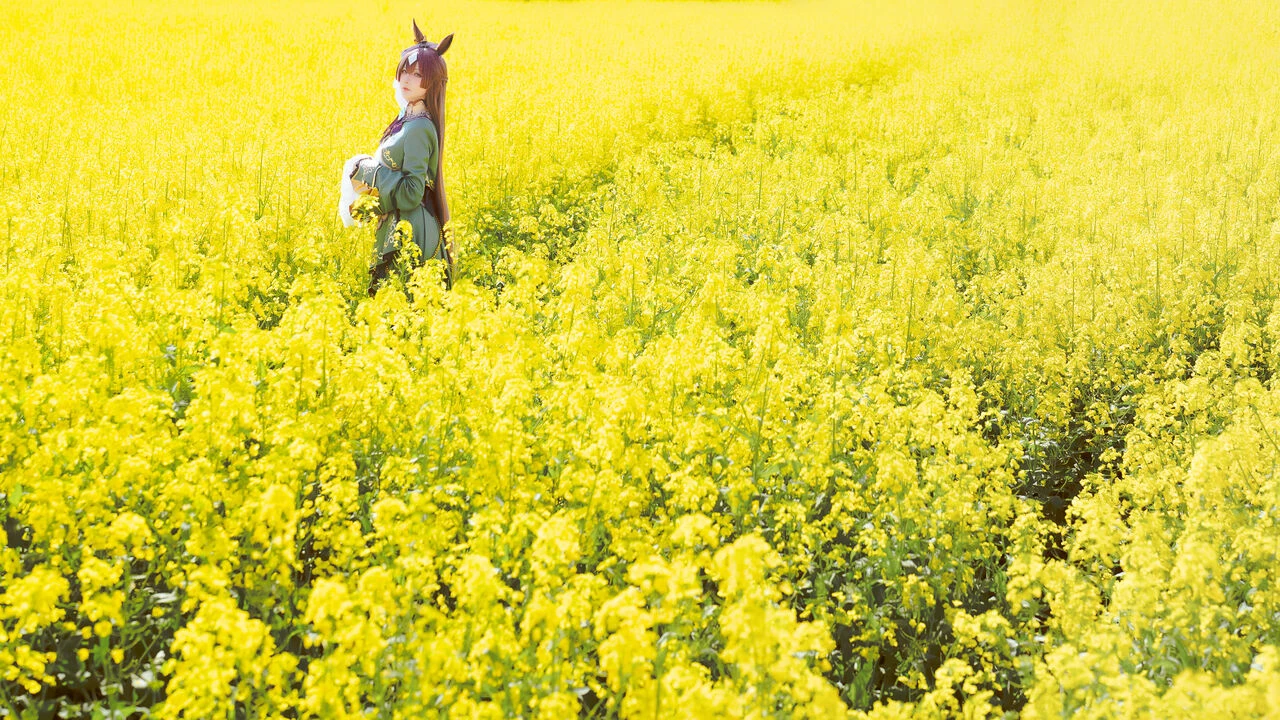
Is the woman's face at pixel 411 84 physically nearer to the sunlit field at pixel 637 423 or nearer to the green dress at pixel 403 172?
the green dress at pixel 403 172

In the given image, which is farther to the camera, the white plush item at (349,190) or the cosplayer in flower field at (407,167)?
the white plush item at (349,190)

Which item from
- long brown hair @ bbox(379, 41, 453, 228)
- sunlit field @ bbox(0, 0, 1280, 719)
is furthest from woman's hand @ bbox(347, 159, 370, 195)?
sunlit field @ bbox(0, 0, 1280, 719)

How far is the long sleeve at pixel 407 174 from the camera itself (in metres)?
6.13

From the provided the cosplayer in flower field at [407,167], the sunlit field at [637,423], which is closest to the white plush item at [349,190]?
the cosplayer in flower field at [407,167]

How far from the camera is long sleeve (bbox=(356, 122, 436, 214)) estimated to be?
6.13 metres

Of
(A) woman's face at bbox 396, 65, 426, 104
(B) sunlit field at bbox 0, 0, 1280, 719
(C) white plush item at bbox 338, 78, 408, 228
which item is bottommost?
(B) sunlit field at bbox 0, 0, 1280, 719

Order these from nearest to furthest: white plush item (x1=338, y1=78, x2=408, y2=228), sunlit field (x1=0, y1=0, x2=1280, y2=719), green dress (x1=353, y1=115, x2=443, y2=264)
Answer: sunlit field (x1=0, y1=0, x2=1280, y2=719)
green dress (x1=353, y1=115, x2=443, y2=264)
white plush item (x1=338, y1=78, x2=408, y2=228)

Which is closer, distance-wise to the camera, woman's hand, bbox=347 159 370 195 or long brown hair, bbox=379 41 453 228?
long brown hair, bbox=379 41 453 228

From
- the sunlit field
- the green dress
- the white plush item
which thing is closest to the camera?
the sunlit field

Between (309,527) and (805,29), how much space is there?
21404mm

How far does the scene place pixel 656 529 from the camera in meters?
3.96

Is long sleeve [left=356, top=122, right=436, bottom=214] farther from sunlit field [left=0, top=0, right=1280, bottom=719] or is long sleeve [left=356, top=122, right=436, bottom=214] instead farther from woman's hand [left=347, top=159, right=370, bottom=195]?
sunlit field [left=0, top=0, right=1280, bottom=719]

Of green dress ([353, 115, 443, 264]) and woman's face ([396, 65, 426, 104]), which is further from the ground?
woman's face ([396, 65, 426, 104])

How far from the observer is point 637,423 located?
4266 mm
